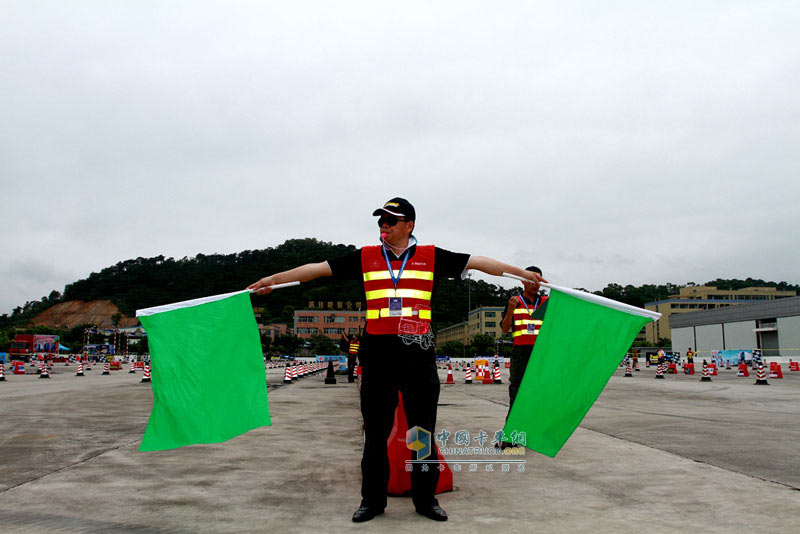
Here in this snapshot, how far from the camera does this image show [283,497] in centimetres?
383

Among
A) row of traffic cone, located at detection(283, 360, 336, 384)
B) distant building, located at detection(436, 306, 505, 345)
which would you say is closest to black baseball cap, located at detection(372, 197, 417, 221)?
row of traffic cone, located at detection(283, 360, 336, 384)

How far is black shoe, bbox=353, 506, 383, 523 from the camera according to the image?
3234mm

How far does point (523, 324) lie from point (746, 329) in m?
80.5

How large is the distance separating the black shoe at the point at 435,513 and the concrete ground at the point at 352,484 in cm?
6

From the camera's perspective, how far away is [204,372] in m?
3.84

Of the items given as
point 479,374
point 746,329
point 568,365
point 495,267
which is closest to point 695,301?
point 746,329

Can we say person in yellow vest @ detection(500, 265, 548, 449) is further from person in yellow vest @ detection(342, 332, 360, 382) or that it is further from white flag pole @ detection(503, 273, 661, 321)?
person in yellow vest @ detection(342, 332, 360, 382)

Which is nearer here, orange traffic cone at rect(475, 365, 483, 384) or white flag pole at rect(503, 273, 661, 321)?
white flag pole at rect(503, 273, 661, 321)

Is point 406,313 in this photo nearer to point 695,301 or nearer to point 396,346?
point 396,346

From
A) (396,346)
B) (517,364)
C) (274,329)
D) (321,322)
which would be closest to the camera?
(396,346)

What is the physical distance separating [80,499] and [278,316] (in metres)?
161

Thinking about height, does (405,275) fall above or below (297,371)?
above

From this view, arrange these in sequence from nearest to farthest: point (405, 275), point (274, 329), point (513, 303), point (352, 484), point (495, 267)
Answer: point (405, 275)
point (495, 267)
point (352, 484)
point (513, 303)
point (274, 329)

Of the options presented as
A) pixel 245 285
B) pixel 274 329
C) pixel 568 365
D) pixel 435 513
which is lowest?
pixel 435 513
